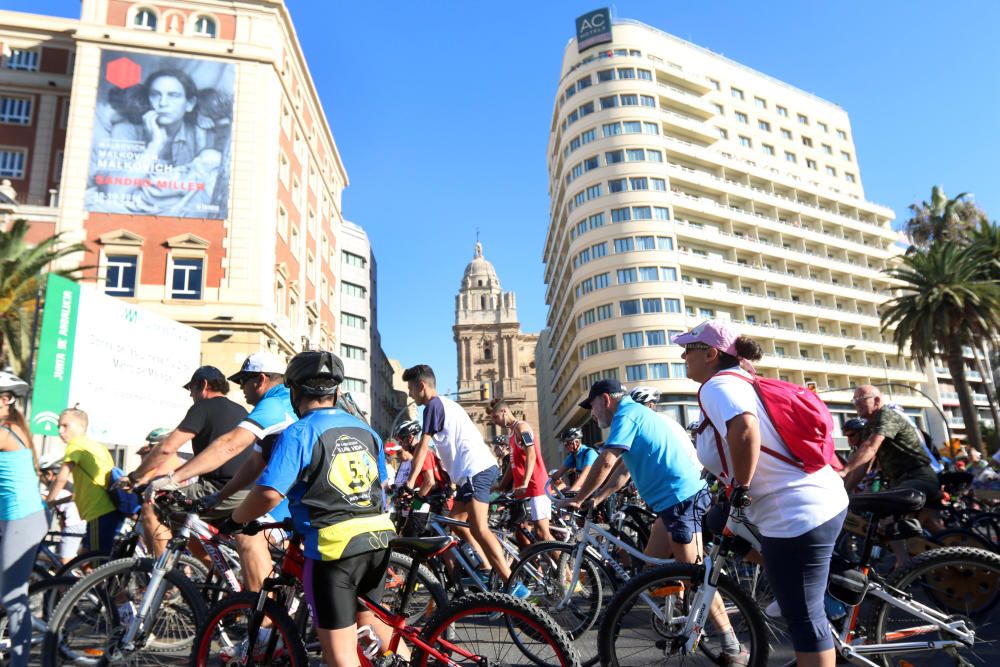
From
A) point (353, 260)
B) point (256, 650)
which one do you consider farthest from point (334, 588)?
point (353, 260)

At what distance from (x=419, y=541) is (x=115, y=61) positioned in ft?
104

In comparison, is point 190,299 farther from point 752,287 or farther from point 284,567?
point 752,287

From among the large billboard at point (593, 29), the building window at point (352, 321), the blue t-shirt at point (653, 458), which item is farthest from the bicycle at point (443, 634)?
the large billboard at point (593, 29)

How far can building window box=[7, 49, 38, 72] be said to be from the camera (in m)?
32.4

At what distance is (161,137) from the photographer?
87.2ft

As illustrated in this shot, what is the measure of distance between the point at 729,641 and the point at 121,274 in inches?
1101

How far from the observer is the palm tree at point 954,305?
3064 centimetres

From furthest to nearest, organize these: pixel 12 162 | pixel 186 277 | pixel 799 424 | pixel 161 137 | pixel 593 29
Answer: pixel 593 29, pixel 12 162, pixel 161 137, pixel 186 277, pixel 799 424

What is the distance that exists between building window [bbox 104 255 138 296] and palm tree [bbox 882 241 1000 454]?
34169 millimetres

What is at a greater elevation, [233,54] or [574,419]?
[233,54]

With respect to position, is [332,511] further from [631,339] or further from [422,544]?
[631,339]

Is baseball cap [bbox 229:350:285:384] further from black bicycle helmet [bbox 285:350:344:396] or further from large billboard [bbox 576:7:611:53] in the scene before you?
large billboard [bbox 576:7:611:53]

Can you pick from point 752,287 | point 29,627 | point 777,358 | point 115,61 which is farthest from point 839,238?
point 29,627

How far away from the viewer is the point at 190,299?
25.7m
